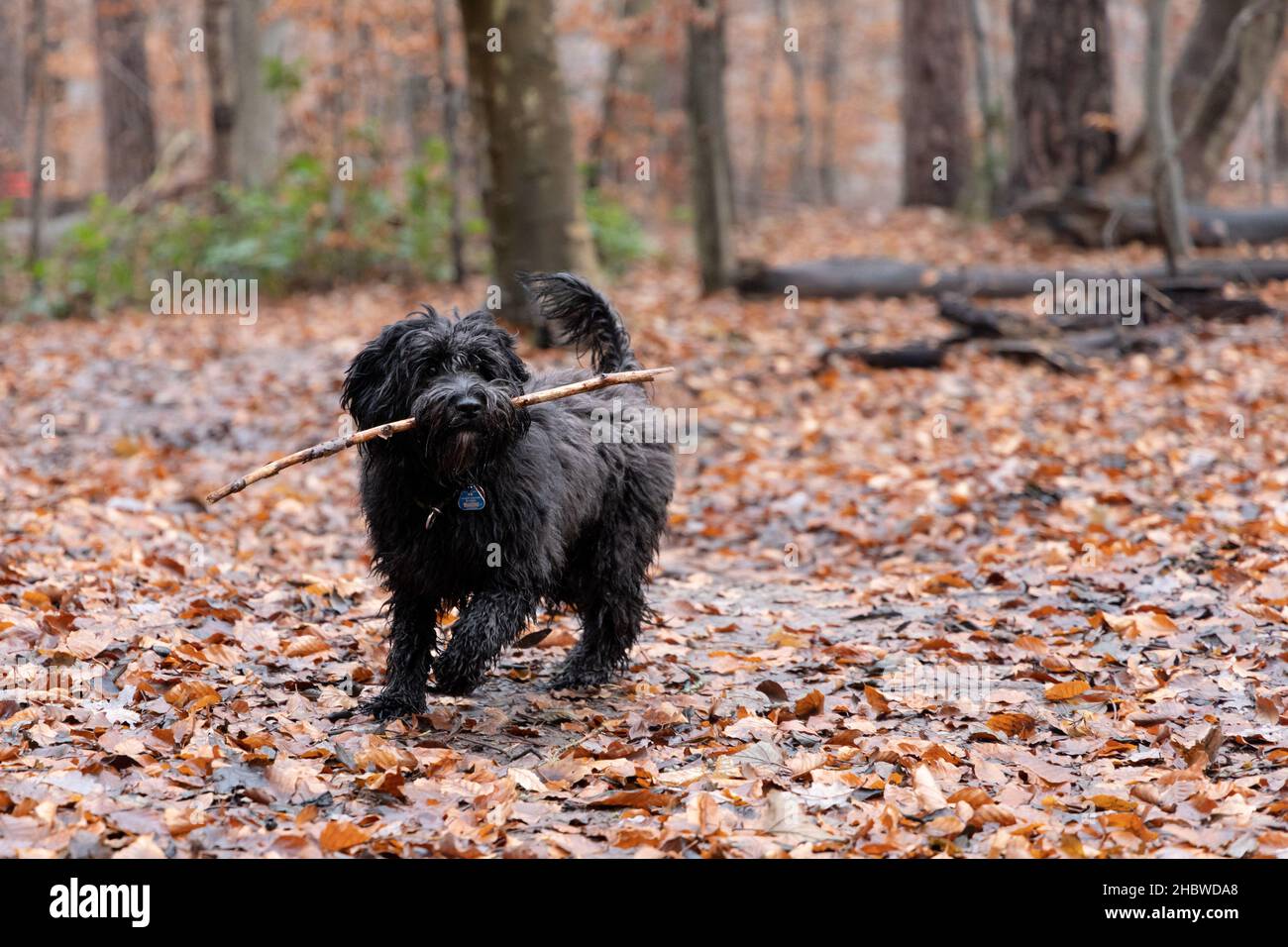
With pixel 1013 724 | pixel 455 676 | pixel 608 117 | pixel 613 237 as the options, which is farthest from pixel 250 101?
pixel 1013 724

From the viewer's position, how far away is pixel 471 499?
511 cm

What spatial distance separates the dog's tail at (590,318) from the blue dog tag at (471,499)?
1.39 metres

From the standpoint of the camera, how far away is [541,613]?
7426 mm

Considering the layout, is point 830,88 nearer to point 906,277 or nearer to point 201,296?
point 906,277

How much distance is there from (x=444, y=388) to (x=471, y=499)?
0.52 m

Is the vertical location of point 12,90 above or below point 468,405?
above

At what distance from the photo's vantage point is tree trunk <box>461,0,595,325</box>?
12180mm

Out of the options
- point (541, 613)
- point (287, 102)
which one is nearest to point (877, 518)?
point (541, 613)

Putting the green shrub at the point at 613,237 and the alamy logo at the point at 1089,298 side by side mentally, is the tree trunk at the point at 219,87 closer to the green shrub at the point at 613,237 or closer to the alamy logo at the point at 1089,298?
the green shrub at the point at 613,237

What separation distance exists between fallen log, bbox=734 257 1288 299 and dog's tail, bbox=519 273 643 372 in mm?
8174

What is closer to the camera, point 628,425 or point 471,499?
point 471,499

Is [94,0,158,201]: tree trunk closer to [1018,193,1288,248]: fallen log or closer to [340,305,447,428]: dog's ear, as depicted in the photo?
[1018,193,1288,248]: fallen log

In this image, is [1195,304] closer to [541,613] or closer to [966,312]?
[966,312]
